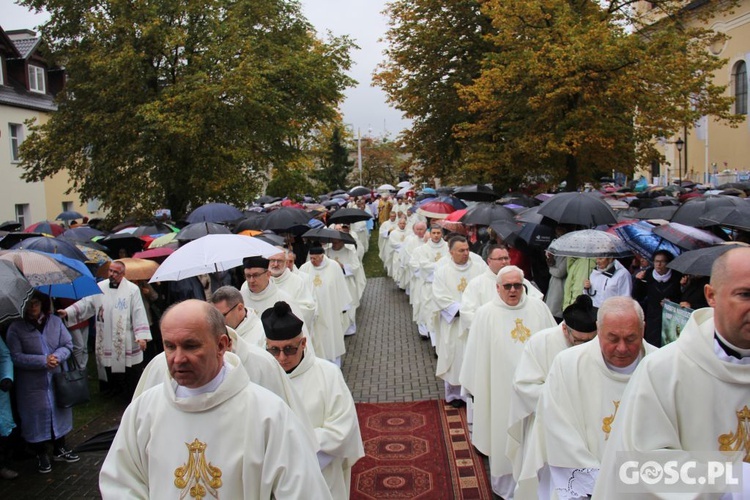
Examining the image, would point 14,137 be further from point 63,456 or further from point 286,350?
point 286,350

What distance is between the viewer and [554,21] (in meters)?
16.4

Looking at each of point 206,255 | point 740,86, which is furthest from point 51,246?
point 740,86

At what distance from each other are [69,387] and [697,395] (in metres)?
6.23

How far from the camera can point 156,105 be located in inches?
699

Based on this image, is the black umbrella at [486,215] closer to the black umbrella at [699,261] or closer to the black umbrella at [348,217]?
the black umbrella at [348,217]

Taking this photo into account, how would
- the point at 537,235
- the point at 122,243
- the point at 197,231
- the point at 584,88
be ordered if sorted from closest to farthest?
the point at 197,231 → the point at 537,235 → the point at 122,243 → the point at 584,88

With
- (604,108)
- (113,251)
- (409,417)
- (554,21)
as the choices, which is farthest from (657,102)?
(113,251)

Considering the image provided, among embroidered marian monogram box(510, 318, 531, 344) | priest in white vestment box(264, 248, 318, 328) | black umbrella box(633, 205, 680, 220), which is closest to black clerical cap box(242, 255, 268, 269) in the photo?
priest in white vestment box(264, 248, 318, 328)

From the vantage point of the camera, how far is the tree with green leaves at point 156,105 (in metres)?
18.3

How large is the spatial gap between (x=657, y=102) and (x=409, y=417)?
1022 cm

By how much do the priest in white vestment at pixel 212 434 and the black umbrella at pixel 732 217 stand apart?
575cm

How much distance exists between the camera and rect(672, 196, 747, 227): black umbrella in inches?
322

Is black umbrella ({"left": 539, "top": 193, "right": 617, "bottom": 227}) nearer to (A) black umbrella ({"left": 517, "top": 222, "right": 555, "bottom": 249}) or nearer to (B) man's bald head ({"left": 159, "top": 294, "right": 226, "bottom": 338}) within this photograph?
(A) black umbrella ({"left": 517, "top": 222, "right": 555, "bottom": 249})

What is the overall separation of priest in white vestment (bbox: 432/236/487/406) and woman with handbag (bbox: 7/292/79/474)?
4417mm
